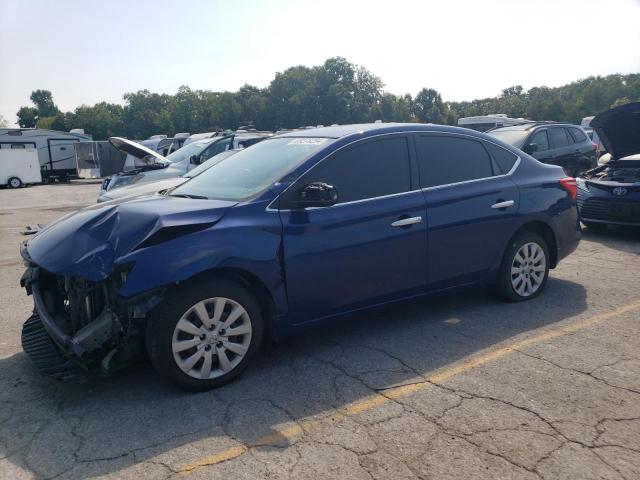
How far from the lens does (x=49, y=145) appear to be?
99.5 ft

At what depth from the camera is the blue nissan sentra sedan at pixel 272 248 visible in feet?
11.0

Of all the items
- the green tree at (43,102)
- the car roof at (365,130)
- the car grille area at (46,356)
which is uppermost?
the green tree at (43,102)

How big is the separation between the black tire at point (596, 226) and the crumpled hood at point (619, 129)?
4.00 ft

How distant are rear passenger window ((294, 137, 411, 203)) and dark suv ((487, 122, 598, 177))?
714 centimetres

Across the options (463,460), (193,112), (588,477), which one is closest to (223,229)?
(463,460)

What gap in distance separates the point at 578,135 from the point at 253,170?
1036cm

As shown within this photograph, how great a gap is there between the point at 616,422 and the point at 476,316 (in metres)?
1.88

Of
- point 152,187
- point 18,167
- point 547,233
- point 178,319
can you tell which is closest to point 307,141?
point 178,319

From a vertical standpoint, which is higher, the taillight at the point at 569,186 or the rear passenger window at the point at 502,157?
the rear passenger window at the point at 502,157

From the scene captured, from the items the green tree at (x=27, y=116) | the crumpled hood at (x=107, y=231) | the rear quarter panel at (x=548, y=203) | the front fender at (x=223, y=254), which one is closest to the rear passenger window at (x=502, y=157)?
the rear quarter panel at (x=548, y=203)

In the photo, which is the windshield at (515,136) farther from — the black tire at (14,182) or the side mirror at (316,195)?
the black tire at (14,182)

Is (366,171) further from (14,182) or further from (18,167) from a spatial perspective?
(18,167)

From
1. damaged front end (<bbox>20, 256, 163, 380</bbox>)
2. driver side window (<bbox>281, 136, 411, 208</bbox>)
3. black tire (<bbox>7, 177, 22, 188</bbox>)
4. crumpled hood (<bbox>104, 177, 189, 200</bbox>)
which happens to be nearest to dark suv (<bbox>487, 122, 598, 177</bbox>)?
crumpled hood (<bbox>104, 177, 189, 200</bbox>)

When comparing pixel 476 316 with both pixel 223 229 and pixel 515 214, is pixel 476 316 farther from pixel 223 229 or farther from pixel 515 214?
pixel 223 229
